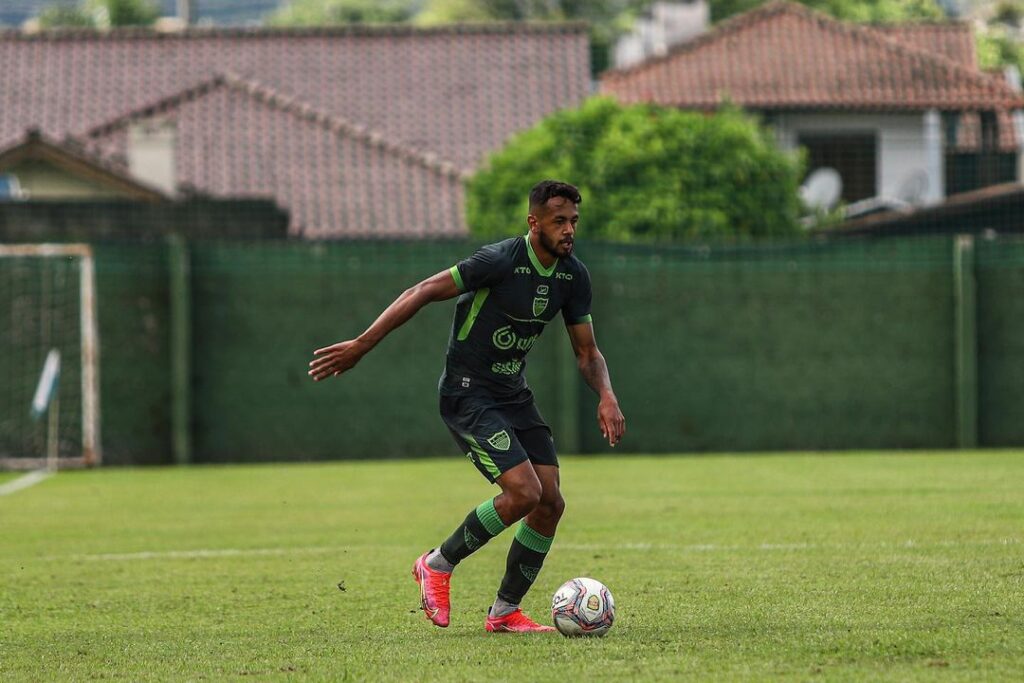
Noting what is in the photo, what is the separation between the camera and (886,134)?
134ft

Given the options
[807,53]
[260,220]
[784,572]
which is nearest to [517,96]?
[807,53]

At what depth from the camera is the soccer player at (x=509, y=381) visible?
769 cm

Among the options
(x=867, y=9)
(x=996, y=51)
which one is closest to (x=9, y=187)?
(x=996, y=51)

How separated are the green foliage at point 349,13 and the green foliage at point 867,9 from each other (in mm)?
21911

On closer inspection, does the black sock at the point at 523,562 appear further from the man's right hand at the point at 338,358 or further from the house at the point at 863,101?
the house at the point at 863,101

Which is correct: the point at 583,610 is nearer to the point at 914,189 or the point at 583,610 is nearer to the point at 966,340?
the point at 966,340

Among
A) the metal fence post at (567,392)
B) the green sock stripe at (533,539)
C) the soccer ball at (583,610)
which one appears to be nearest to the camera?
the soccer ball at (583,610)

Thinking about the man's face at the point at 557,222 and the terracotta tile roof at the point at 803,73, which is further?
the terracotta tile roof at the point at 803,73

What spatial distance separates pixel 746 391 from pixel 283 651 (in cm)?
1278

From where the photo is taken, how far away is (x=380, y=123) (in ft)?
154

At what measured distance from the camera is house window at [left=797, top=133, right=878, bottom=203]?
40.6 meters

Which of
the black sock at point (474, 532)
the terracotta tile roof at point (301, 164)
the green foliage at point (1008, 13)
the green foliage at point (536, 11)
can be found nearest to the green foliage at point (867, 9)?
the green foliage at point (1008, 13)

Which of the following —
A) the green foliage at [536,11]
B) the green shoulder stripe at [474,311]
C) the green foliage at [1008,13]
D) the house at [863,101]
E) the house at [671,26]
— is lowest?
the green shoulder stripe at [474,311]

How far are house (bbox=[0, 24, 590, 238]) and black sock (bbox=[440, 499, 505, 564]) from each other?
30384 mm
